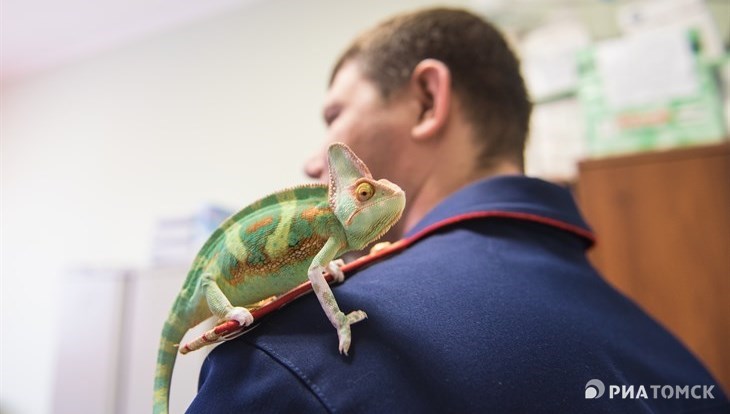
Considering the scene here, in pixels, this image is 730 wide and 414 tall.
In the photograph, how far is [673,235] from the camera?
4.45 feet

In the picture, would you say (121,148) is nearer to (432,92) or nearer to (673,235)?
(432,92)

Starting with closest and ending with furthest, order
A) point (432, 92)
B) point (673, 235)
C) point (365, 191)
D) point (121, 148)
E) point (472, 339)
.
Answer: point (365, 191) < point (472, 339) < point (432, 92) < point (121, 148) < point (673, 235)

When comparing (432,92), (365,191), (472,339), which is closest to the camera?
(365,191)

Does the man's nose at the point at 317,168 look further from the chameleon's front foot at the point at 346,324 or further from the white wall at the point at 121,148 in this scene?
the chameleon's front foot at the point at 346,324

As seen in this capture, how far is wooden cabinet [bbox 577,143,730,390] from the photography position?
129cm

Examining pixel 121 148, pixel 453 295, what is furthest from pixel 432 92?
pixel 121 148

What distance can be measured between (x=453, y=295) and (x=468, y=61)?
1.34 feet

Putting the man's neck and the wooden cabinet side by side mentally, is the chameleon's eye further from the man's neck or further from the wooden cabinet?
the wooden cabinet

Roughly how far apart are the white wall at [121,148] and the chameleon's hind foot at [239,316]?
10cm

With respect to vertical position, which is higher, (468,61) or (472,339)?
(468,61)

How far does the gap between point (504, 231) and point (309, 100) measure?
142 cm

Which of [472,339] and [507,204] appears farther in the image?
[507,204]

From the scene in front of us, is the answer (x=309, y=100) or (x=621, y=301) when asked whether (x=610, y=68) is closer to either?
(x=309, y=100)

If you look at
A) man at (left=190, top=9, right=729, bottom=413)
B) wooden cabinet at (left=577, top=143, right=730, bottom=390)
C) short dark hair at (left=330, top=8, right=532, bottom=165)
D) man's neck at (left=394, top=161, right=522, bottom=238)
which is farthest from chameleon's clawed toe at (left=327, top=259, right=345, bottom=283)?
wooden cabinet at (left=577, top=143, right=730, bottom=390)
